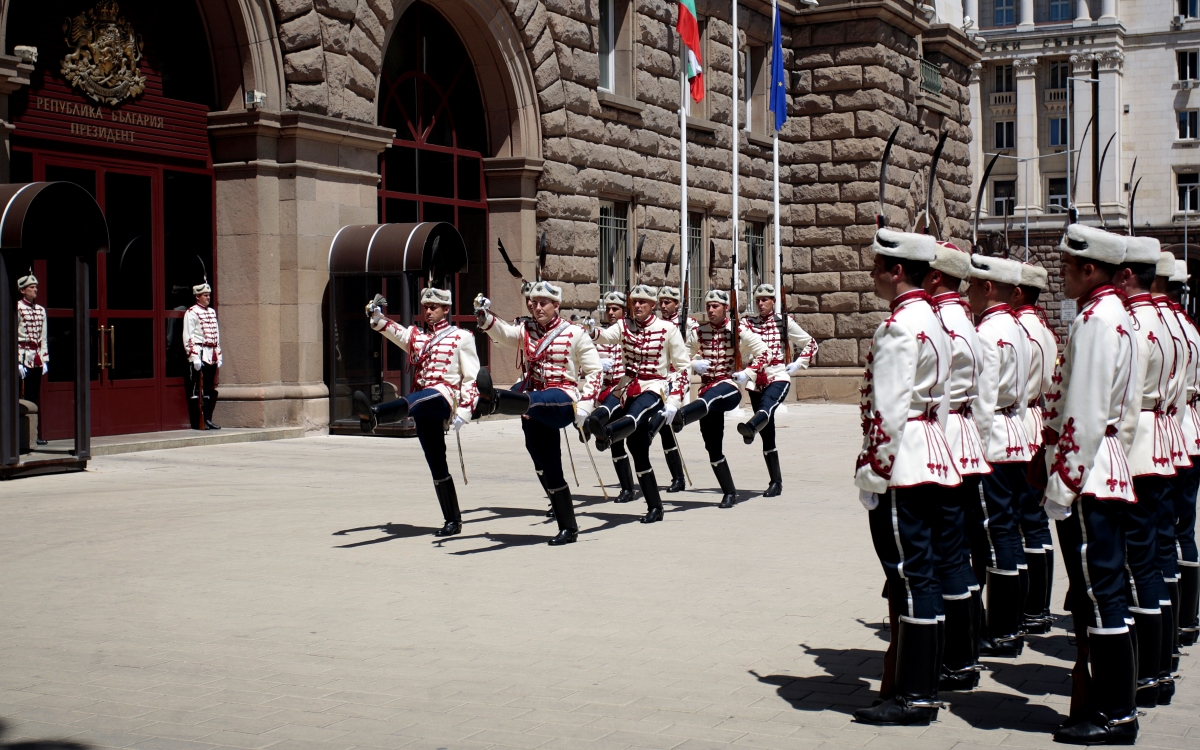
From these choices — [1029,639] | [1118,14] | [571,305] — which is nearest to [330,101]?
[571,305]

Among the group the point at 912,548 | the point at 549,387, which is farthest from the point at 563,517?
the point at 912,548

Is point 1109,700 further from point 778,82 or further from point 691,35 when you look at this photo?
point 778,82

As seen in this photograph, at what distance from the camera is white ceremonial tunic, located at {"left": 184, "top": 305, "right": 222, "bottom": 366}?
17359 mm

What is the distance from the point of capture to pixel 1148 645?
19.4ft

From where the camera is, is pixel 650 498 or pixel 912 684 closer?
pixel 912 684

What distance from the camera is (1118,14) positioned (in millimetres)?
70750

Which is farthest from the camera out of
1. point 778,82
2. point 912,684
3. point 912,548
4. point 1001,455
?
point 778,82

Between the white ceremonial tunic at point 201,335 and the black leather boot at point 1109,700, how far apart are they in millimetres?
13668

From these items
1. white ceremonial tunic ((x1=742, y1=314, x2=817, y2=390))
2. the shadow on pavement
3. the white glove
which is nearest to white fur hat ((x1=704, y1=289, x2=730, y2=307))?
white ceremonial tunic ((x1=742, y1=314, x2=817, y2=390))

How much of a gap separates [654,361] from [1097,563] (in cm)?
723

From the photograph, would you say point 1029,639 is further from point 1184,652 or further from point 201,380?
point 201,380

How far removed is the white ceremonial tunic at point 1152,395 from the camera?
5977 millimetres

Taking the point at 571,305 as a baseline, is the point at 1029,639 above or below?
below

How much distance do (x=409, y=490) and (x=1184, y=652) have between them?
25.8ft
